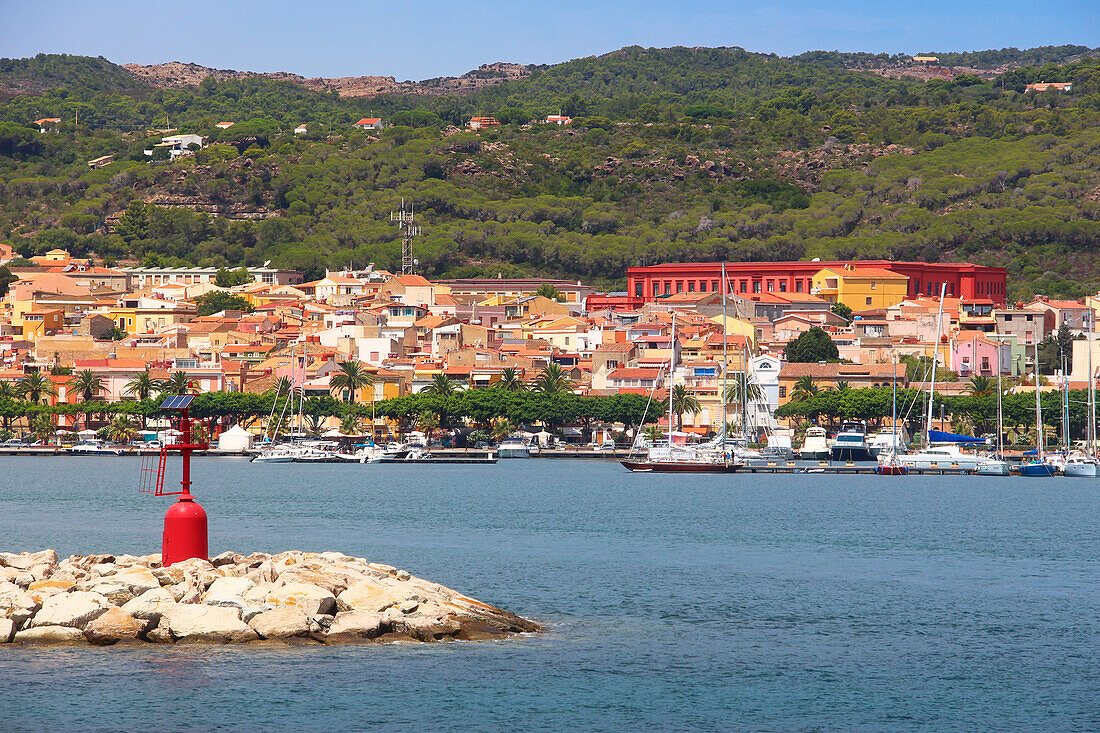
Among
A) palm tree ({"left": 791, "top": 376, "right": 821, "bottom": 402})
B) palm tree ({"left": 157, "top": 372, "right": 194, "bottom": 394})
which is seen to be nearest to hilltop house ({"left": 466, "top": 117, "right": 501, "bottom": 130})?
palm tree ({"left": 157, "top": 372, "right": 194, "bottom": 394})

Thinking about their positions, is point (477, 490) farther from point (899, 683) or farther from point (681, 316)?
point (681, 316)

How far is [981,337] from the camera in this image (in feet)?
267

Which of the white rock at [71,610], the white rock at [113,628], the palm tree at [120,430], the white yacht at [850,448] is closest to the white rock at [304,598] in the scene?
the white rock at [113,628]

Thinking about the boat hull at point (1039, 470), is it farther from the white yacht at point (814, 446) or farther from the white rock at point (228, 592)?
the white rock at point (228, 592)

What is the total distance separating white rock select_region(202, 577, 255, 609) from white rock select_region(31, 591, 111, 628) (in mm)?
1071

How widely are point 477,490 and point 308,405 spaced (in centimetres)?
2667

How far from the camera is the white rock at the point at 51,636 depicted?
16.6 metres

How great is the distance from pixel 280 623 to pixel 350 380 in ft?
189

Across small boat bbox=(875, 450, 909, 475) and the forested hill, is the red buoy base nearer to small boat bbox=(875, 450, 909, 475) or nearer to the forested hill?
small boat bbox=(875, 450, 909, 475)

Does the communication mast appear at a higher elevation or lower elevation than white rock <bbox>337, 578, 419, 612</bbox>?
higher

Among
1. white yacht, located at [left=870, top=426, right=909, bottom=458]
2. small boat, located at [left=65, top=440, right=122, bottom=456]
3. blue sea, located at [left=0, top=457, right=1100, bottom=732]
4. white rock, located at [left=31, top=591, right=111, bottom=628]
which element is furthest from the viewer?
small boat, located at [left=65, top=440, right=122, bottom=456]

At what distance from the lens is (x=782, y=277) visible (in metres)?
108

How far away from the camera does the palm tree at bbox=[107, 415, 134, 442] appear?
2896 inches

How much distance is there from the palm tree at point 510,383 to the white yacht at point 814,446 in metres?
13.4
